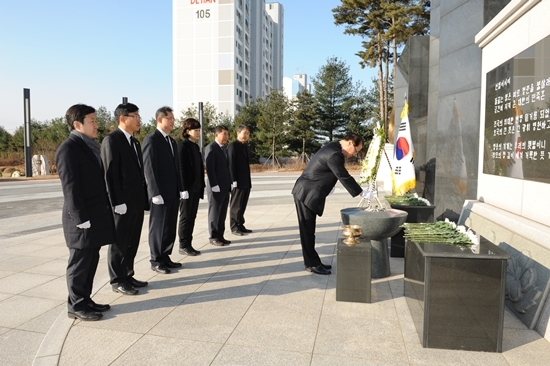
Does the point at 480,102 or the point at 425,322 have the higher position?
the point at 480,102

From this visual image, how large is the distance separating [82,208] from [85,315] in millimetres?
939

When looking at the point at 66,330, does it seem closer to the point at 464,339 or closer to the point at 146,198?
the point at 146,198

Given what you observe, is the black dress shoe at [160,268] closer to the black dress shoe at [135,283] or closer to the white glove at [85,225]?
the black dress shoe at [135,283]

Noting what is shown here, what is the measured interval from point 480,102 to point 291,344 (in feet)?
15.0

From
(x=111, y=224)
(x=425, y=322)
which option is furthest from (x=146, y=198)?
(x=425, y=322)

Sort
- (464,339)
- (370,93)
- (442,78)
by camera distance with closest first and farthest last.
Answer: (464,339) → (442,78) → (370,93)

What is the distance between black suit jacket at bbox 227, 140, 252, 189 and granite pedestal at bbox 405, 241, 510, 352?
468cm

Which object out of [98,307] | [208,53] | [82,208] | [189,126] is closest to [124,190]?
[82,208]

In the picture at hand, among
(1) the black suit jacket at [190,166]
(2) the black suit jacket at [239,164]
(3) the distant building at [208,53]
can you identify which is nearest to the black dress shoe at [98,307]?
→ (1) the black suit jacket at [190,166]

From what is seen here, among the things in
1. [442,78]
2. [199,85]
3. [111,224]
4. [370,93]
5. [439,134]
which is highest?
[199,85]

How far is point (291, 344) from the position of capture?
3123 mm

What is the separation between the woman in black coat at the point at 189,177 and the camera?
587 cm

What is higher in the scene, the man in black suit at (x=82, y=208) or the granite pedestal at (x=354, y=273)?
the man in black suit at (x=82, y=208)

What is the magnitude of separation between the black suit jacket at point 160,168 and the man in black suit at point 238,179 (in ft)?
7.02
